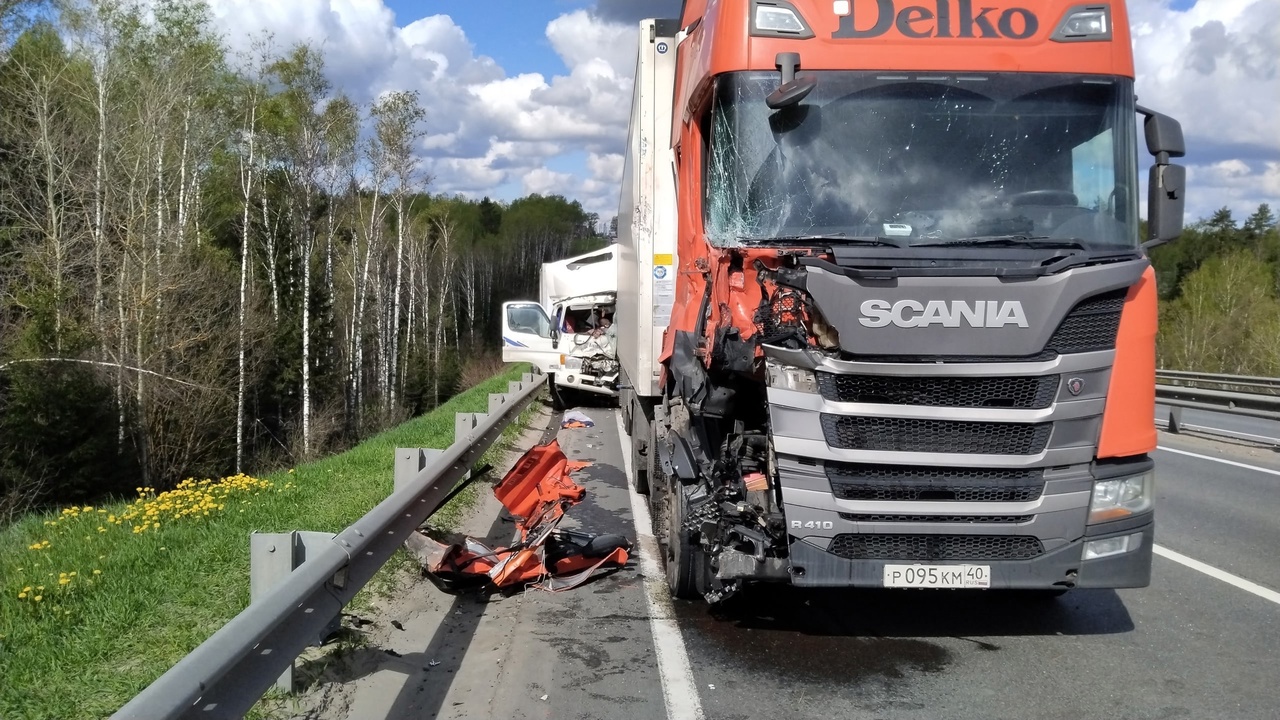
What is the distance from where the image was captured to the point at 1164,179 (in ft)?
18.1

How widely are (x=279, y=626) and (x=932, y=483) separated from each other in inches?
115

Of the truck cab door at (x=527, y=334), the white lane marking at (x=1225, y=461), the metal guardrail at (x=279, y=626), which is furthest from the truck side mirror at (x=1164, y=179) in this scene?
the truck cab door at (x=527, y=334)

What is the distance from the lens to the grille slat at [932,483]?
15.5 ft

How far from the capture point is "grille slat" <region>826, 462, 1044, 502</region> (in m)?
4.73

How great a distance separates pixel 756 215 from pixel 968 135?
1187 mm

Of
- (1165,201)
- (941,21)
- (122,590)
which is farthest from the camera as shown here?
(1165,201)

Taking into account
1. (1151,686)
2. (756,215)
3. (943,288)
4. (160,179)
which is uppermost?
(160,179)

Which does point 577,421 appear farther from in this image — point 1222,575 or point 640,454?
point 1222,575

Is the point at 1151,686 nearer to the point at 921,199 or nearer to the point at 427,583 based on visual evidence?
the point at 921,199

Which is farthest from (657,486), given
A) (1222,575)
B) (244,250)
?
(244,250)

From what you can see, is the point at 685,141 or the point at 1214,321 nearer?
the point at 685,141

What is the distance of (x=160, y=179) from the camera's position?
29156mm

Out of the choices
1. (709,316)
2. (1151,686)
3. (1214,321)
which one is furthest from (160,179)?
(1214,321)

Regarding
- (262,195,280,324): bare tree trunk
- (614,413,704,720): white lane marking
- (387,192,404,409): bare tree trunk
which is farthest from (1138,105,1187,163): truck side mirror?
(387,192,404,409): bare tree trunk
